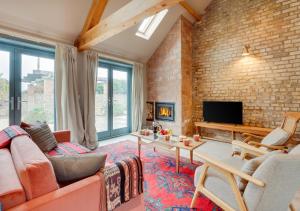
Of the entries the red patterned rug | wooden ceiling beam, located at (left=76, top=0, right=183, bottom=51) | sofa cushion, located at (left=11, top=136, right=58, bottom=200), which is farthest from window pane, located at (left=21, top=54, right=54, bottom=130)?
sofa cushion, located at (left=11, top=136, right=58, bottom=200)

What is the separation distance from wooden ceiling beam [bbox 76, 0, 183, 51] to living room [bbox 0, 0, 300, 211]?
0.02 metres

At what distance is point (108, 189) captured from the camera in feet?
4.18

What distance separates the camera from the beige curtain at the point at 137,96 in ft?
17.0

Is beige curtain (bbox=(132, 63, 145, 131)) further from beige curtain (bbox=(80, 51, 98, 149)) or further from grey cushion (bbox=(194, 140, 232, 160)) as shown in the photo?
grey cushion (bbox=(194, 140, 232, 160))

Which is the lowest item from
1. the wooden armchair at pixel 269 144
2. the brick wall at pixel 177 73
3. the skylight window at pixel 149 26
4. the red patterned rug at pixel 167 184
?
the red patterned rug at pixel 167 184

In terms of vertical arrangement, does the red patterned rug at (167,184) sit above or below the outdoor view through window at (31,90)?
below

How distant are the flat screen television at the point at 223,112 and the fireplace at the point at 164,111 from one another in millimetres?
906

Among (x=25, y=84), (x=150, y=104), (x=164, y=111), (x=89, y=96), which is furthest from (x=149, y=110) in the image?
(x=25, y=84)

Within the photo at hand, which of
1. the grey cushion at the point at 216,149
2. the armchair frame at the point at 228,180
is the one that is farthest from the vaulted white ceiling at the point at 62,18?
the armchair frame at the point at 228,180

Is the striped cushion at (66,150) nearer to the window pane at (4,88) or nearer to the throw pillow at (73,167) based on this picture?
the throw pillow at (73,167)

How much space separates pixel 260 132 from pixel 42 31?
504 centimetres

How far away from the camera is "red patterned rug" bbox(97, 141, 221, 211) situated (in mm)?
1863

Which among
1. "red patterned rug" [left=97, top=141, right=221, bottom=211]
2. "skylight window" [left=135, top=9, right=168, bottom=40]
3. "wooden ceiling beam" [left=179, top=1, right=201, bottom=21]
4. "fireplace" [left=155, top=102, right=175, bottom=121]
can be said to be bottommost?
"red patterned rug" [left=97, top=141, right=221, bottom=211]

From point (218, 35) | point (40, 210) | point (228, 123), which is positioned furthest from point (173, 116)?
point (40, 210)
